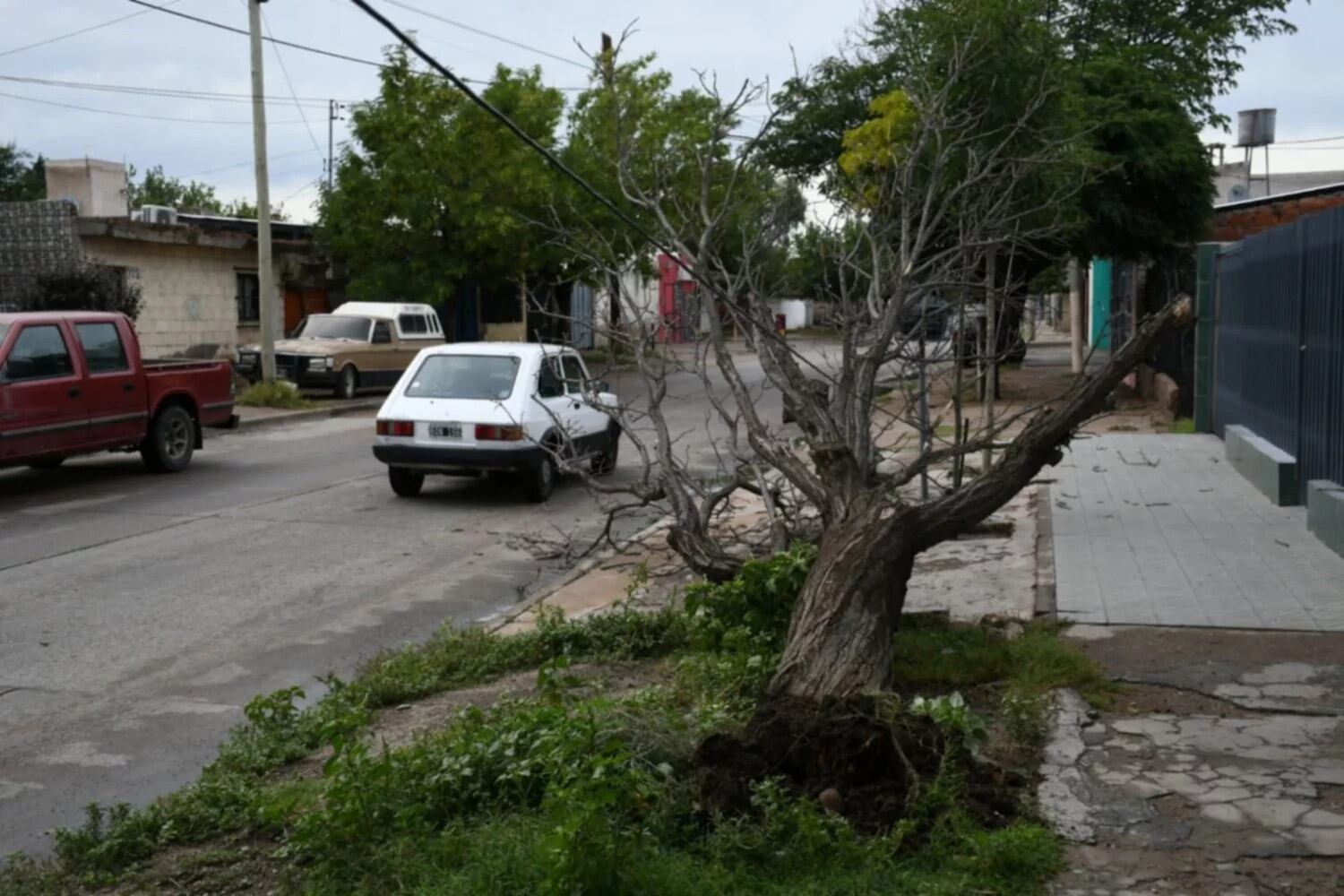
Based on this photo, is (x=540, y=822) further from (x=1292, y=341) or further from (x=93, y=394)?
(x=93, y=394)

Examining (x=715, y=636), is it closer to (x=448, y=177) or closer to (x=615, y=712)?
(x=615, y=712)

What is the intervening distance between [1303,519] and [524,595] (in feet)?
19.4

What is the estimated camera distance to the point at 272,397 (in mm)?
26297

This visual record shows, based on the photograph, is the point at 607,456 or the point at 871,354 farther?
the point at 607,456

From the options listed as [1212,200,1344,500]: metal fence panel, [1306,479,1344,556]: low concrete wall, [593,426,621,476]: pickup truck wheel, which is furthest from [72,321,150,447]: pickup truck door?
[1306,479,1344,556]: low concrete wall

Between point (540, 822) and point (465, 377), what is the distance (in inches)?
424

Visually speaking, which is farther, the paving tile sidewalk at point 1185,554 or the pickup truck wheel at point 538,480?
the pickup truck wheel at point 538,480

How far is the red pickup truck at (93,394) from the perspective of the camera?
14.8 metres

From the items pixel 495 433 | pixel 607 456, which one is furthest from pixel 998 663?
pixel 607 456

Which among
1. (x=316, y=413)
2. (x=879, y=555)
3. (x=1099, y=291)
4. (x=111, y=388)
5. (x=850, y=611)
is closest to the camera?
(x=850, y=611)

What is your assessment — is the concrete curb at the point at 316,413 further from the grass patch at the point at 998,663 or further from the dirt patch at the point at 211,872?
the dirt patch at the point at 211,872

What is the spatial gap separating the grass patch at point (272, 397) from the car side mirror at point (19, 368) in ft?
36.1

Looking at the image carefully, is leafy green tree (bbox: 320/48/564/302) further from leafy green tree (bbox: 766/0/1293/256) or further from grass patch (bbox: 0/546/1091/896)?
grass patch (bbox: 0/546/1091/896)

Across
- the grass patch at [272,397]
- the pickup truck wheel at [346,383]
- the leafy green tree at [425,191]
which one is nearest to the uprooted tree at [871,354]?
the grass patch at [272,397]
